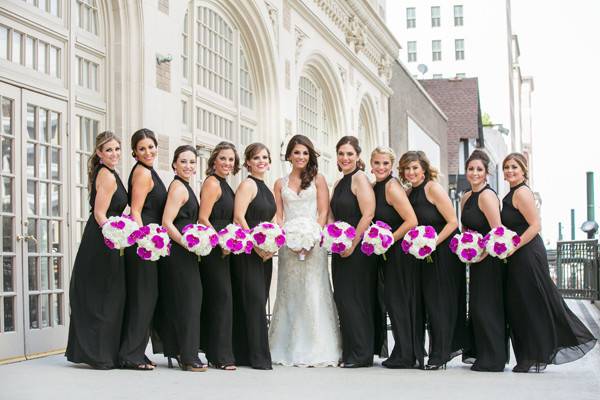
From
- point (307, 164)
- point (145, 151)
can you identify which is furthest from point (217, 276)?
point (307, 164)

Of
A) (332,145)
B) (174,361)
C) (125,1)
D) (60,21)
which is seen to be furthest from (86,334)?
(332,145)

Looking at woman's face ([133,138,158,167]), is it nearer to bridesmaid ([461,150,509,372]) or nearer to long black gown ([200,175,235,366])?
long black gown ([200,175,235,366])

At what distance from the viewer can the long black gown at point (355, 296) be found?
907 cm

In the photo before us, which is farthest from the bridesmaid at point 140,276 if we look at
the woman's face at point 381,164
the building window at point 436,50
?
the building window at point 436,50

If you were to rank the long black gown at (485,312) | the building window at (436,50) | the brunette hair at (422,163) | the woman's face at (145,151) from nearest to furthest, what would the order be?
1. the woman's face at (145,151)
2. the long black gown at (485,312)
3. the brunette hair at (422,163)
4. the building window at (436,50)

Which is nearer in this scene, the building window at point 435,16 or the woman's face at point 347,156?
the woman's face at point 347,156

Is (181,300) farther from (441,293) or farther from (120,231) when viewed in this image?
(441,293)

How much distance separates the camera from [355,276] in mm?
9203

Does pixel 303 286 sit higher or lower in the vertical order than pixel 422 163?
lower

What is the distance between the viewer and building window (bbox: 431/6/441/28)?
8344 cm

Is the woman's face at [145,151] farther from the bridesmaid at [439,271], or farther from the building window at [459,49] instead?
the building window at [459,49]

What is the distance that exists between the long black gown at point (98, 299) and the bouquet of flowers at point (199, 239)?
65cm

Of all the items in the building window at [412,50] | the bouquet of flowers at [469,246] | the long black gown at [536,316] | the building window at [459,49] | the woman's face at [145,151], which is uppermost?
the building window at [412,50]

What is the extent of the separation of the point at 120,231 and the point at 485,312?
3526 mm
